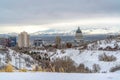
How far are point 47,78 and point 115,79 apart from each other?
101 centimetres

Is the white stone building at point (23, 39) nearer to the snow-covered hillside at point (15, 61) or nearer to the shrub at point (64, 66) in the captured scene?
the snow-covered hillside at point (15, 61)

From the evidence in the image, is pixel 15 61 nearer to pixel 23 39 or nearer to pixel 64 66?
pixel 64 66

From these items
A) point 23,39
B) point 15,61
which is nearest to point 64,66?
point 15,61

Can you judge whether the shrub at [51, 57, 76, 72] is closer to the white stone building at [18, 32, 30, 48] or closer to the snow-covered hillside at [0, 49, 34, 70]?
the snow-covered hillside at [0, 49, 34, 70]

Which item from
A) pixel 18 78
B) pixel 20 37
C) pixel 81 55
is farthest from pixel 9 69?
pixel 20 37

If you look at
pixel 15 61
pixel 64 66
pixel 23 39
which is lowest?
pixel 23 39

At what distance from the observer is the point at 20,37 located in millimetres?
169125

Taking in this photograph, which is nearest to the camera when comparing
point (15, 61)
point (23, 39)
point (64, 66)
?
point (64, 66)

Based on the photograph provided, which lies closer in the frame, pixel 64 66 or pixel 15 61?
pixel 64 66

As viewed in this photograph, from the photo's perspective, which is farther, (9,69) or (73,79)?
(9,69)

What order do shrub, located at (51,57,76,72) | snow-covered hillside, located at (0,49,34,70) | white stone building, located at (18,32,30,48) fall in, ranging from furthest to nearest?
1. white stone building, located at (18,32,30,48)
2. snow-covered hillside, located at (0,49,34,70)
3. shrub, located at (51,57,76,72)

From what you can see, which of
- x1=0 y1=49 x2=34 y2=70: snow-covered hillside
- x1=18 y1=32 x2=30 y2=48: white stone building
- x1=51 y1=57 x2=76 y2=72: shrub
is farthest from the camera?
x1=18 y1=32 x2=30 y2=48: white stone building

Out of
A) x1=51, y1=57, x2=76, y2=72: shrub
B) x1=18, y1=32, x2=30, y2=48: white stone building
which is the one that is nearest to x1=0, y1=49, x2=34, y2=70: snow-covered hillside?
x1=51, y1=57, x2=76, y2=72: shrub

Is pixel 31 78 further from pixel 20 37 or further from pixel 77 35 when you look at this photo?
pixel 20 37
